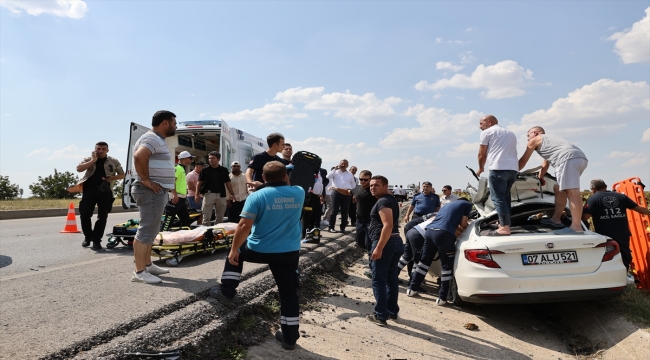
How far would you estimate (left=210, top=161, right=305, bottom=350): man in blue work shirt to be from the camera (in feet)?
12.9

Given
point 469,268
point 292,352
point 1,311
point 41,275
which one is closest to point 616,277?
point 469,268

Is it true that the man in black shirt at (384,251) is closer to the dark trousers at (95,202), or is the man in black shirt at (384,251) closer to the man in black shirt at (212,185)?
the man in black shirt at (212,185)

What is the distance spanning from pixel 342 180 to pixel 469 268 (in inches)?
270

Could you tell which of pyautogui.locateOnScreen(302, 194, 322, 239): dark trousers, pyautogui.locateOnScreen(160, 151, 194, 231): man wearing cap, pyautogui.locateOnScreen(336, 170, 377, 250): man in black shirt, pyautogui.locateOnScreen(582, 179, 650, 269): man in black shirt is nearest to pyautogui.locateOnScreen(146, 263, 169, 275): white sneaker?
pyautogui.locateOnScreen(160, 151, 194, 231): man wearing cap

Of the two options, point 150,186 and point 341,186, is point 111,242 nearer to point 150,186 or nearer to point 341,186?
point 150,186

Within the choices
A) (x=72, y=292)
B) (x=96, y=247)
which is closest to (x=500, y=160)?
(x=72, y=292)

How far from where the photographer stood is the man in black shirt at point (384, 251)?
200 inches

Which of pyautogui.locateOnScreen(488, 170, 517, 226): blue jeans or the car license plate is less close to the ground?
pyautogui.locateOnScreen(488, 170, 517, 226): blue jeans

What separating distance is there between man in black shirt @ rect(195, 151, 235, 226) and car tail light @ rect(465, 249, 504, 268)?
192 inches

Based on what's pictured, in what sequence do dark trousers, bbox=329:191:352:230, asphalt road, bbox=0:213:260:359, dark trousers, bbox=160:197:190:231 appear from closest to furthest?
asphalt road, bbox=0:213:260:359
dark trousers, bbox=160:197:190:231
dark trousers, bbox=329:191:352:230

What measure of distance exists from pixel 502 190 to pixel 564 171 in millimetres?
848

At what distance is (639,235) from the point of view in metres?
6.76

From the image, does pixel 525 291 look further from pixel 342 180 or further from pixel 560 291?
pixel 342 180

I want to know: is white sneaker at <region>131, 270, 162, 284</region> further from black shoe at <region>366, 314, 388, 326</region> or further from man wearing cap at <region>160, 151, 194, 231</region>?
man wearing cap at <region>160, 151, 194, 231</region>
